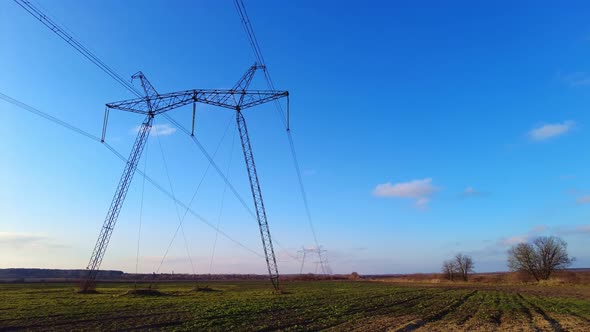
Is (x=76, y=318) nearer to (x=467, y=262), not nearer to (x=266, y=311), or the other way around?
(x=266, y=311)

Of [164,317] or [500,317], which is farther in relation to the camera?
[500,317]

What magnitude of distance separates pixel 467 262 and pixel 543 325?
6564 inches

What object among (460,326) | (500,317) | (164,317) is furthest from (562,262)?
(164,317)

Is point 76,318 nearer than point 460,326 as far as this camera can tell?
No

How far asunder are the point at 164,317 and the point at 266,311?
927 cm

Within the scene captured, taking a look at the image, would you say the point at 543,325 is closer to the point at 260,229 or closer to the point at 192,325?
the point at 192,325

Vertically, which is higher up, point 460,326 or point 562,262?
point 562,262

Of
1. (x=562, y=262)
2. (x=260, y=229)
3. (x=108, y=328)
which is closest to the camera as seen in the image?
(x=108, y=328)

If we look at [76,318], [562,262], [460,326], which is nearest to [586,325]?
[460,326]

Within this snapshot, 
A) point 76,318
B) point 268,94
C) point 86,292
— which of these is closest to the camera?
point 76,318

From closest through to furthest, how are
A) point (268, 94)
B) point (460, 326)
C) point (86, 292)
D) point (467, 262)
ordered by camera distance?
point (460, 326)
point (268, 94)
point (86, 292)
point (467, 262)

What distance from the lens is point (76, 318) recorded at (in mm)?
32688

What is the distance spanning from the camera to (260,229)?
260 feet

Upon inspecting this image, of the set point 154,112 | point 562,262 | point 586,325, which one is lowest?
point 586,325
